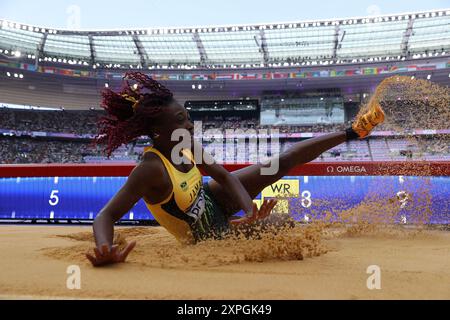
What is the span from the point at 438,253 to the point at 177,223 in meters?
2.25

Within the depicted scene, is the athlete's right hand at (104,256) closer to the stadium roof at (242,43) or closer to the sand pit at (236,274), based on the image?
the sand pit at (236,274)

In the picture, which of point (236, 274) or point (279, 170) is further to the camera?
point (279, 170)

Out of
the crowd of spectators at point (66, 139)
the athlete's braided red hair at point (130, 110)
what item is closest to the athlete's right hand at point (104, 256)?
the athlete's braided red hair at point (130, 110)

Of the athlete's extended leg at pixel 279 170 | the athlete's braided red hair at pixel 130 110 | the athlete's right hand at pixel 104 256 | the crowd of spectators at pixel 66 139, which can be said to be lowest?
the athlete's right hand at pixel 104 256

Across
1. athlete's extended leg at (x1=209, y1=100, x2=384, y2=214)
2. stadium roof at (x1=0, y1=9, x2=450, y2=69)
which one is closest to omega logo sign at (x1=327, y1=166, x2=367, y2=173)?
athlete's extended leg at (x1=209, y1=100, x2=384, y2=214)

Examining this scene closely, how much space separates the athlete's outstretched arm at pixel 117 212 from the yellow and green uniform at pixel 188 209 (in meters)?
0.22

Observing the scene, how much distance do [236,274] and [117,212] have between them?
3.74 feet

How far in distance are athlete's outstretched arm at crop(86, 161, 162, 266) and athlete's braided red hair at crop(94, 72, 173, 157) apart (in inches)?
16.4

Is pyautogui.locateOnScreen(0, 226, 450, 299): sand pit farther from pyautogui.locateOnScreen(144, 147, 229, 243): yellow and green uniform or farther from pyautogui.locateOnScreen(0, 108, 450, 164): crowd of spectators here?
pyautogui.locateOnScreen(0, 108, 450, 164): crowd of spectators

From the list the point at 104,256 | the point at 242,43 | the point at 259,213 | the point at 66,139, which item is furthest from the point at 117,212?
the point at 66,139

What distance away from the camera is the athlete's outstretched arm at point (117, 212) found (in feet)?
7.77

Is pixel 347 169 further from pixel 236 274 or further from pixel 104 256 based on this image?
pixel 104 256

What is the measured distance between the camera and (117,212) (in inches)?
110
